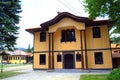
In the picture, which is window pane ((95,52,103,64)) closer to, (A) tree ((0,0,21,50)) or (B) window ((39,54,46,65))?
(B) window ((39,54,46,65))

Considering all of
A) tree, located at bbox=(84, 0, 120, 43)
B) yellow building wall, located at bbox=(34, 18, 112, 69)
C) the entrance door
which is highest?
tree, located at bbox=(84, 0, 120, 43)

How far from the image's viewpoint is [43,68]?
72.4ft

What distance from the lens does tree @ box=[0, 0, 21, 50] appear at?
1705 cm

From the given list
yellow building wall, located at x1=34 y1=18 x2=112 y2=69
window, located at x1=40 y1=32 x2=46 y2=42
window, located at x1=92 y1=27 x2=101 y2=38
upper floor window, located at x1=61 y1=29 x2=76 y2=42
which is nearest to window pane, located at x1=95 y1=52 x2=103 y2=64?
yellow building wall, located at x1=34 y1=18 x2=112 y2=69

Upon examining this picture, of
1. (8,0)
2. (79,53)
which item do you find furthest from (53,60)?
(8,0)

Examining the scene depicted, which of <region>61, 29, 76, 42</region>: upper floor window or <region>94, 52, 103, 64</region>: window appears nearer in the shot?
<region>94, 52, 103, 64</region>: window

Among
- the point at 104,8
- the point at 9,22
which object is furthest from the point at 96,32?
the point at 9,22

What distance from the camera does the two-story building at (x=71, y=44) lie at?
19.5 metres

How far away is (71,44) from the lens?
21.0 m

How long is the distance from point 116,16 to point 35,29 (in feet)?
42.3

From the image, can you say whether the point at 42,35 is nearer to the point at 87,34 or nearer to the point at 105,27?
the point at 87,34

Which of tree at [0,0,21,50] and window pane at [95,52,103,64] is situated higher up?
tree at [0,0,21,50]

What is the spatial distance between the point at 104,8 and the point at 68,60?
10.2m

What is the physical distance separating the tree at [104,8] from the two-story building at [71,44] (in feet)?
18.6
